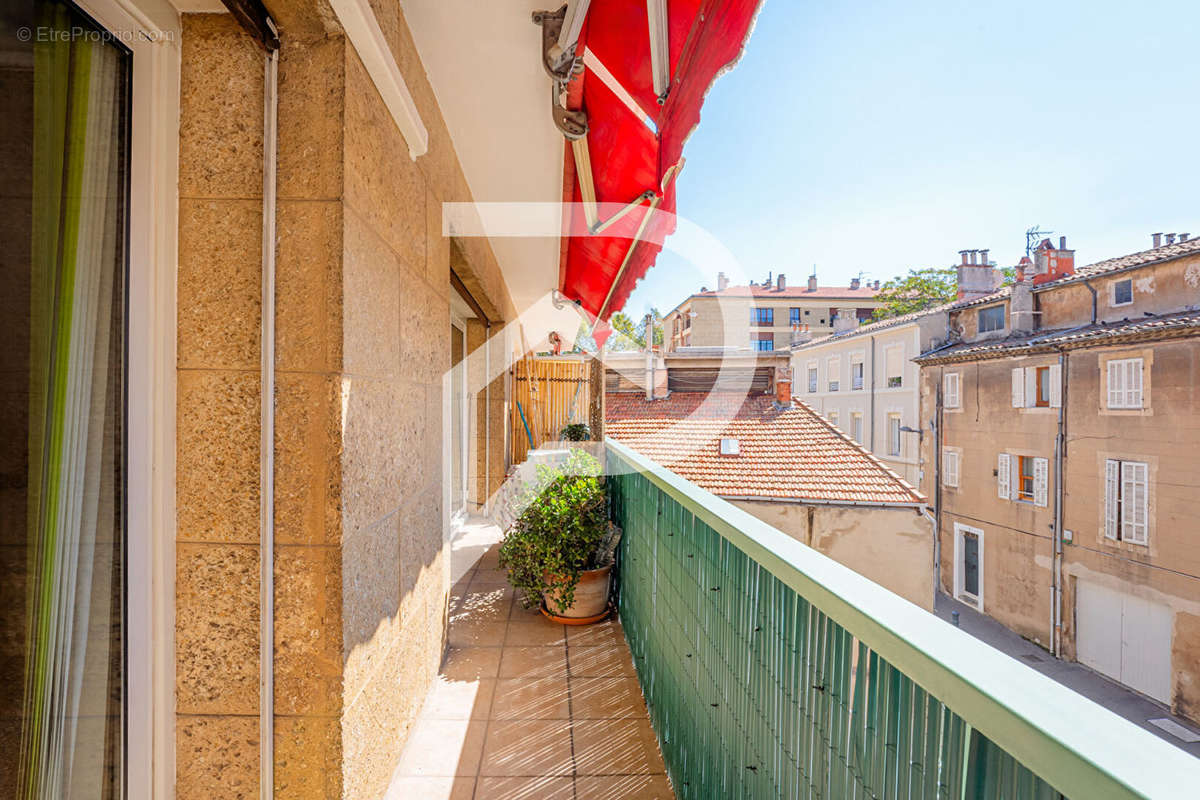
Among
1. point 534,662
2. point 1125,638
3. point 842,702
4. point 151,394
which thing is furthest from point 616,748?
point 1125,638

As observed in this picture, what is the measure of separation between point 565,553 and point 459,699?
1.17 m

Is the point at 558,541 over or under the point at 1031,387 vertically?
under

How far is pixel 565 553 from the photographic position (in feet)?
12.6

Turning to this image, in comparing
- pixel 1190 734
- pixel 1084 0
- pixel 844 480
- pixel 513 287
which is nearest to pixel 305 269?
pixel 513 287

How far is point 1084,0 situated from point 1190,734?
22.5m

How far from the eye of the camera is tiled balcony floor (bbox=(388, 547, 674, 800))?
231 centimetres

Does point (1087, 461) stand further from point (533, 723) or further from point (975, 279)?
point (533, 723)

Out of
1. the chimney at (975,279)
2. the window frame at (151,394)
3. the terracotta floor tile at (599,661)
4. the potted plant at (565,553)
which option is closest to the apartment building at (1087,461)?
the chimney at (975,279)

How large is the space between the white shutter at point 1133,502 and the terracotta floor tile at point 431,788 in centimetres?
2004

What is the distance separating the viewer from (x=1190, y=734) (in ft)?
45.5

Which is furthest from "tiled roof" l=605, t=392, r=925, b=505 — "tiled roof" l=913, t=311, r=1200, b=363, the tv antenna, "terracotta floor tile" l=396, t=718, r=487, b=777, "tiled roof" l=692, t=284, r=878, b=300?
"tiled roof" l=692, t=284, r=878, b=300

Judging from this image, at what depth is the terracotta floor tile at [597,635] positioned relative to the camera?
364 cm

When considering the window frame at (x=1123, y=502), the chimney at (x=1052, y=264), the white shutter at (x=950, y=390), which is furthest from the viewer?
the white shutter at (x=950, y=390)

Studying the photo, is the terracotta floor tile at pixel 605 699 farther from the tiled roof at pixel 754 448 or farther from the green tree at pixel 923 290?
the green tree at pixel 923 290
